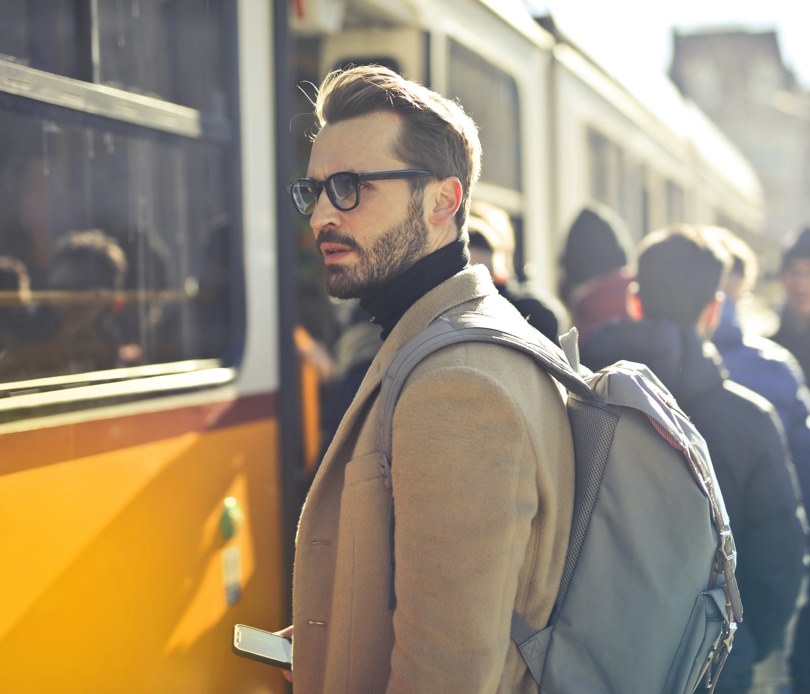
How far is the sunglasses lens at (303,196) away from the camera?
1585 millimetres

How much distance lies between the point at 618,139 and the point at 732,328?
3387 mm

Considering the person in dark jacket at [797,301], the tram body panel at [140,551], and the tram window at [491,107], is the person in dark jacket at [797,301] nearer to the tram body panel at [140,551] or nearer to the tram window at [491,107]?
the tram window at [491,107]

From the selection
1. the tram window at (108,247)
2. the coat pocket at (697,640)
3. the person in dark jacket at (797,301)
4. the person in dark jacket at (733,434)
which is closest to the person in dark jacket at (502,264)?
the person in dark jacket at (733,434)

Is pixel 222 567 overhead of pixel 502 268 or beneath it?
beneath

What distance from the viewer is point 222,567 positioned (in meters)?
2.50

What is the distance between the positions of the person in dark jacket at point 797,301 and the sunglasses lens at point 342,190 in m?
3.28

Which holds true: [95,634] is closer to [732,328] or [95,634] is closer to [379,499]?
[379,499]

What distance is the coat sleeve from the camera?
1.22 metres

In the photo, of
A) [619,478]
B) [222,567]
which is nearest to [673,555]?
[619,478]

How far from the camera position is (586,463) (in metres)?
1.41

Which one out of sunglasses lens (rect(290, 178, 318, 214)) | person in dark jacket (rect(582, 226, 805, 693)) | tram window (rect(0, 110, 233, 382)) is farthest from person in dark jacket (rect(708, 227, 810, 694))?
sunglasses lens (rect(290, 178, 318, 214))

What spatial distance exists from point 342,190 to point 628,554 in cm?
68

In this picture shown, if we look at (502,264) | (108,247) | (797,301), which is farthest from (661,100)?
(108,247)

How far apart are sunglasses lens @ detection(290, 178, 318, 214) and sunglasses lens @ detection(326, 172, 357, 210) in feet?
0.31
